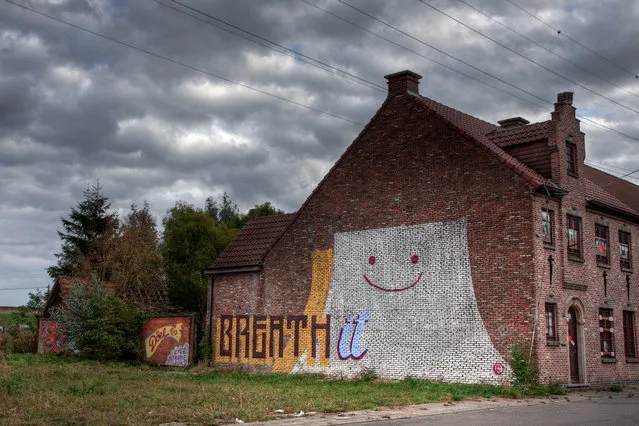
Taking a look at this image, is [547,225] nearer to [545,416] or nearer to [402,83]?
[402,83]

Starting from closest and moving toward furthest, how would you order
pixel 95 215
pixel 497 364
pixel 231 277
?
pixel 497 364
pixel 231 277
pixel 95 215

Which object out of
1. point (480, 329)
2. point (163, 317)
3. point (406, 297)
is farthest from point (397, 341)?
point (163, 317)

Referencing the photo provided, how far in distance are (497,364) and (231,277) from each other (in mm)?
13680

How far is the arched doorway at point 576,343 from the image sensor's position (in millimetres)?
24734

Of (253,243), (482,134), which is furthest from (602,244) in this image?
(253,243)

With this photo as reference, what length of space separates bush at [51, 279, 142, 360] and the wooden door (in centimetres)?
1986

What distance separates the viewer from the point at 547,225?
2391cm

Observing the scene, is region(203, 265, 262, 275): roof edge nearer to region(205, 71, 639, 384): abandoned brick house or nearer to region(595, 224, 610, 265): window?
region(205, 71, 639, 384): abandoned brick house

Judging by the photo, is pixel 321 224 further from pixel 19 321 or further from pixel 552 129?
pixel 19 321

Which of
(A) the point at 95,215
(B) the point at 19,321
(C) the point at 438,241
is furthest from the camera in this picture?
(A) the point at 95,215

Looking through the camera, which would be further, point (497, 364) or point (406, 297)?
point (406, 297)

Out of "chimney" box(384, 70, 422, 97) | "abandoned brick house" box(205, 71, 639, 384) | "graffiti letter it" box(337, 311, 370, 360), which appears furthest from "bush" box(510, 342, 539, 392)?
"chimney" box(384, 70, 422, 97)

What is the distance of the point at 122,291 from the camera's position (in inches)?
1815

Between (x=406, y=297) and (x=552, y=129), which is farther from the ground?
(x=552, y=129)
